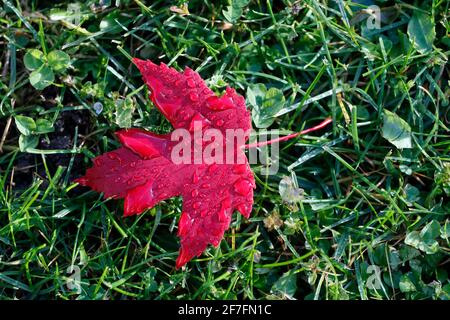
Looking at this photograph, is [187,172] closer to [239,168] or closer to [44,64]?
[239,168]

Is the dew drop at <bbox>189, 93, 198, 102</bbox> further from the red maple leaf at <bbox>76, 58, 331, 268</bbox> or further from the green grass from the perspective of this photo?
the green grass

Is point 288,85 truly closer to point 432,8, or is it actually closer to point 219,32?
point 219,32

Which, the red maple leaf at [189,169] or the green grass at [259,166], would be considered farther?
the green grass at [259,166]

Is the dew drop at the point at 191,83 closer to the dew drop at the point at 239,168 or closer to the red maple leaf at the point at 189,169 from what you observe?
the red maple leaf at the point at 189,169

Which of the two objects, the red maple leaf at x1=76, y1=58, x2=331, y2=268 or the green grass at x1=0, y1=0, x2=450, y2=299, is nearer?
the red maple leaf at x1=76, y1=58, x2=331, y2=268

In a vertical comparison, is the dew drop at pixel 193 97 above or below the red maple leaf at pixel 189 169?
above

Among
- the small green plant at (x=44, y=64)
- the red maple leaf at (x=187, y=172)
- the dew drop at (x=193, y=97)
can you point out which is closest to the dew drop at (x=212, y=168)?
the red maple leaf at (x=187, y=172)

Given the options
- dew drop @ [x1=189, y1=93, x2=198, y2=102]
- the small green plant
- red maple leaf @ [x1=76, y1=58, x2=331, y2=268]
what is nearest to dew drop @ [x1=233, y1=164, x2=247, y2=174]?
red maple leaf @ [x1=76, y1=58, x2=331, y2=268]

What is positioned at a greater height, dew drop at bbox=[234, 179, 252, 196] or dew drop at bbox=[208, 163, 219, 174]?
dew drop at bbox=[208, 163, 219, 174]
